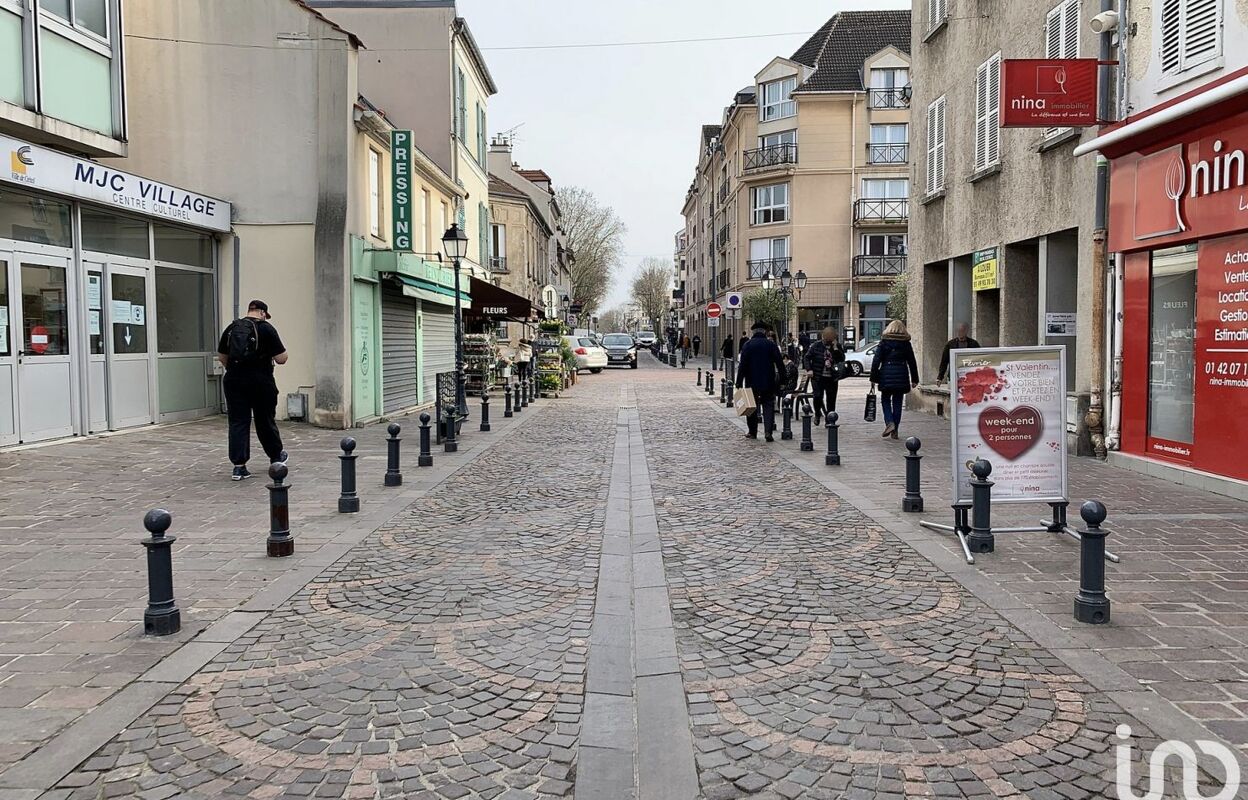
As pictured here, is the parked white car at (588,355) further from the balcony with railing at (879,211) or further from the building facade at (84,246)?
the building facade at (84,246)

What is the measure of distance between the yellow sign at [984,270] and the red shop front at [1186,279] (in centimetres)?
375

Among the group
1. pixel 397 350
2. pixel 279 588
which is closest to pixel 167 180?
pixel 397 350

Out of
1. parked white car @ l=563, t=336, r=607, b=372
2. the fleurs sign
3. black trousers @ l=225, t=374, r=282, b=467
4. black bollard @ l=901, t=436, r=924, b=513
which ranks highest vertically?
the fleurs sign

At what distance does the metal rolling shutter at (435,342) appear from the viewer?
2147 centimetres

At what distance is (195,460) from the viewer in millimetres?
11039

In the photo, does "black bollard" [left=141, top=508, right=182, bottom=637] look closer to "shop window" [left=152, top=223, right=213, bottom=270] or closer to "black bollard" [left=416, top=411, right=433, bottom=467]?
"black bollard" [left=416, top=411, right=433, bottom=467]

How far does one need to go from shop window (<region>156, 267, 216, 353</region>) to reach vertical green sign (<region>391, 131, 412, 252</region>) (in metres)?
3.21

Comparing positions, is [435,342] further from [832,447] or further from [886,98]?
[886,98]

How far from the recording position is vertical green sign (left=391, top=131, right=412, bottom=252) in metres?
16.1

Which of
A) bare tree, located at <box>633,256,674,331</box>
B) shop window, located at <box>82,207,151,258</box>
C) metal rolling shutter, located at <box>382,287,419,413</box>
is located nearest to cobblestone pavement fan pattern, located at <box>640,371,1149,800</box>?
shop window, located at <box>82,207,151,258</box>

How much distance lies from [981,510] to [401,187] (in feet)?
41.5

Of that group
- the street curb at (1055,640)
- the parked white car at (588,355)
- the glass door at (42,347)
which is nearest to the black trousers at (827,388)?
the street curb at (1055,640)

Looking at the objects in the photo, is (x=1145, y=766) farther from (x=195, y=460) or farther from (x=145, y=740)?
(x=195, y=460)

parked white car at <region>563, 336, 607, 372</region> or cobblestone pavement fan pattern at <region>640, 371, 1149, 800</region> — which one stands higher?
parked white car at <region>563, 336, 607, 372</region>
